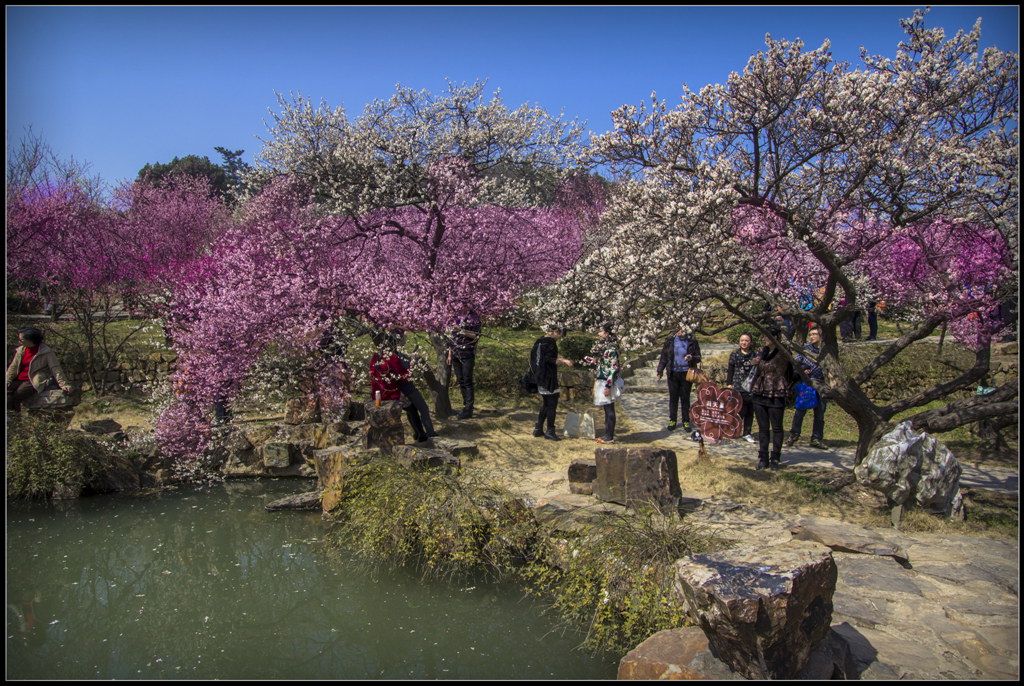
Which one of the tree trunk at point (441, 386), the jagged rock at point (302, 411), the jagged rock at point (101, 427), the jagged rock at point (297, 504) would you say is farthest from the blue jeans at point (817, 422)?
the jagged rock at point (101, 427)

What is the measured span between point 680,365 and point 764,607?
23.7 feet

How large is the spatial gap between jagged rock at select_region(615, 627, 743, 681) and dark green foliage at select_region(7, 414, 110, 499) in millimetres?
7914

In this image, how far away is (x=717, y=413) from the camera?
29.2 feet

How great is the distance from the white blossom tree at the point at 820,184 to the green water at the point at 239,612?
12.5 feet

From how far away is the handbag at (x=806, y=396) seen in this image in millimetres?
10199

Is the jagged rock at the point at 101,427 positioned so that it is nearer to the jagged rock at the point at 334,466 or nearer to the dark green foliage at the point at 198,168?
the jagged rock at the point at 334,466

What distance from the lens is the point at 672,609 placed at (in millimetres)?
4910

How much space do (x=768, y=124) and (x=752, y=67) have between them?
2.08 feet

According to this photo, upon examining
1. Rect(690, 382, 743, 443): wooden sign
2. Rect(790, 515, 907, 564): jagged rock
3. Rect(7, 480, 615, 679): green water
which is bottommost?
Rect(7, 480, 615, 679): green water

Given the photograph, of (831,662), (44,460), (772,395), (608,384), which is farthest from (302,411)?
(831,662)

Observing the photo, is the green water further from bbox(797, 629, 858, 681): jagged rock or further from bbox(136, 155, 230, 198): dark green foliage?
bbox(136, 155, 230, 198): dark green foliage

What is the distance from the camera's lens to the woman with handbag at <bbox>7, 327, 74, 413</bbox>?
30.5 feet

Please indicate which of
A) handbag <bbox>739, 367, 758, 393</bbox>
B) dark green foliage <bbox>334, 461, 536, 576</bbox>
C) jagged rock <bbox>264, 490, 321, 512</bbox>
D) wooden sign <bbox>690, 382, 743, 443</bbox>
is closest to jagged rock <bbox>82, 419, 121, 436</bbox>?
jagged rock <bbox>264, 490, 321, 512</bbox>

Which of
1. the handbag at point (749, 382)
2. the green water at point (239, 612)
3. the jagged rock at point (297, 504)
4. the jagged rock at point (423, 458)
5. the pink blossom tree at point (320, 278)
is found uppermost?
the pink blossom tree at point (320, 278)
